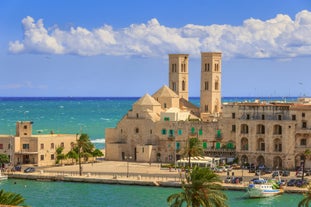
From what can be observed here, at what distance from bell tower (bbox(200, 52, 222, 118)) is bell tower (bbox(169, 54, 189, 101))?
368 centimetres

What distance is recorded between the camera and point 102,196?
69.2 metres

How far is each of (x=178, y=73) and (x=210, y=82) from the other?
4949 mm

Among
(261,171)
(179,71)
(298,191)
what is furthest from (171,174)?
(179,71)

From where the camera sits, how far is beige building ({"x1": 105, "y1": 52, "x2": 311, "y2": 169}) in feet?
269

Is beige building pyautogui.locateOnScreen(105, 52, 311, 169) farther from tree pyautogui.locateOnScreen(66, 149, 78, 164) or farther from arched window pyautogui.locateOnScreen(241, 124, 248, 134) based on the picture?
tree pyautogui.locateOnScreen(66, 149, 78, 164)

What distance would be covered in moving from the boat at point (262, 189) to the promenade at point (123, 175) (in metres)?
1.11

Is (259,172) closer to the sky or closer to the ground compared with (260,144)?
closer to the ground

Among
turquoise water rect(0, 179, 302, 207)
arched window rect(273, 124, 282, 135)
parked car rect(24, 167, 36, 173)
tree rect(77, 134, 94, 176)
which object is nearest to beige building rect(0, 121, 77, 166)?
parked car rect(24, 167, 36, 173)

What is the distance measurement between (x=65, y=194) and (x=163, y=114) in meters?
22.5

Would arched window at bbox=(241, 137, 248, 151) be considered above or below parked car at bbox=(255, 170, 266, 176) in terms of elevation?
above

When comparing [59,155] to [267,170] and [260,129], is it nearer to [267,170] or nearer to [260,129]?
[260,129]

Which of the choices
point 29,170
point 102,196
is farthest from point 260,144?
point 29,170

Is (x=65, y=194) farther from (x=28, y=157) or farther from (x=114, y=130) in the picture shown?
(x=114, y=130)

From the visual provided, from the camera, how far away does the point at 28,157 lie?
8625cm
